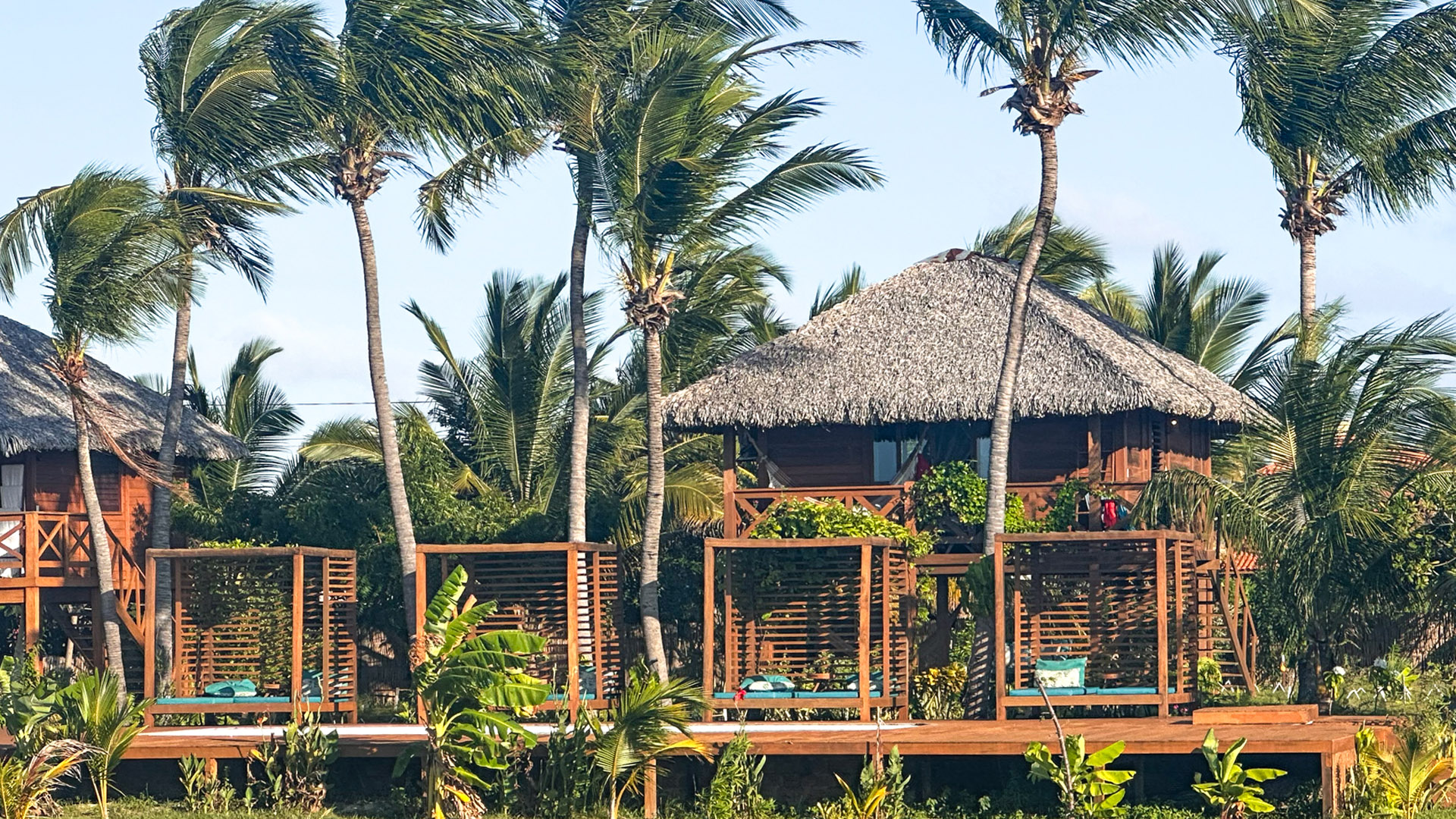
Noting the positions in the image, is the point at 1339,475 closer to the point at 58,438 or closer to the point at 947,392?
the point at 947,392

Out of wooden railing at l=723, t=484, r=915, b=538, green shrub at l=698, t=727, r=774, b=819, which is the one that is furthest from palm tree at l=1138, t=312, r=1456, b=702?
green shrub at l=698, t=727, r=774, b=819

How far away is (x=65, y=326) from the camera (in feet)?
79.5

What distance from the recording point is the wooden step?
20422mm

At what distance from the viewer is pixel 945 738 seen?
18.9 metres

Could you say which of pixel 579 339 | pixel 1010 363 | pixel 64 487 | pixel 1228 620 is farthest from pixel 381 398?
pixel 1228 620

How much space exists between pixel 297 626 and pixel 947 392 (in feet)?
26.6

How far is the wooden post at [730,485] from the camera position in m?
25.1

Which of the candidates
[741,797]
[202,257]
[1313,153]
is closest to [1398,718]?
[741,797]

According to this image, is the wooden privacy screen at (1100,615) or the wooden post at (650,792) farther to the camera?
the wooden privacy screen at (1100,615)

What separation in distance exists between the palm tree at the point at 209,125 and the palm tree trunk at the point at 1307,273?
13.3 m

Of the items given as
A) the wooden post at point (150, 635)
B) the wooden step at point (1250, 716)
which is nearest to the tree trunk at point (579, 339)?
the wooden post at point (150, 635)

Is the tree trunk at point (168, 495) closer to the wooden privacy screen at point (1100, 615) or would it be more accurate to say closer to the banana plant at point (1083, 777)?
the wooden privacy screen at point (1100, 615)

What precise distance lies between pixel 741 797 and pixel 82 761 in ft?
21.1

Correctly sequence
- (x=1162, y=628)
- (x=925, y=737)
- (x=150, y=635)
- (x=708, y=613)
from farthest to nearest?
(x=150, y=635)
(x=708, y=613)
(x=1162, y=628)
(x=925, y=737)
